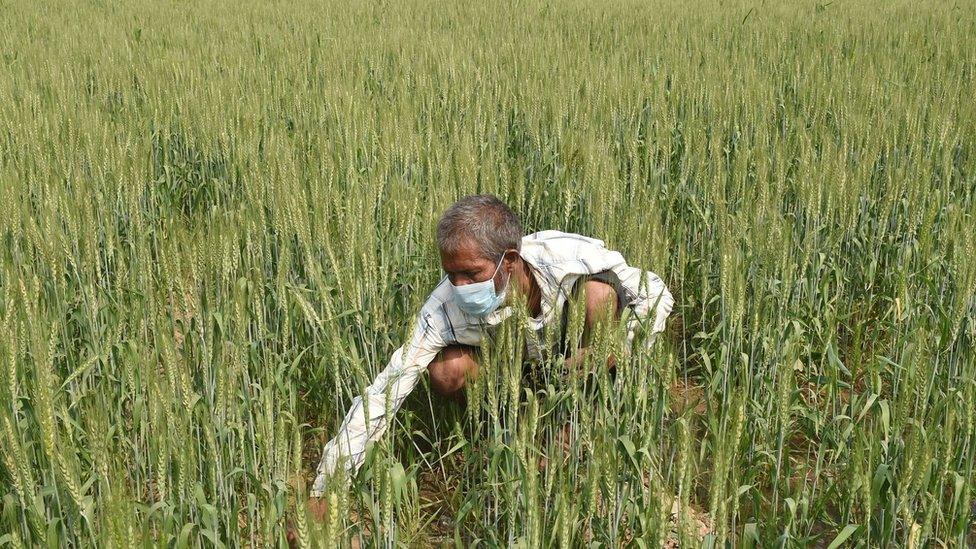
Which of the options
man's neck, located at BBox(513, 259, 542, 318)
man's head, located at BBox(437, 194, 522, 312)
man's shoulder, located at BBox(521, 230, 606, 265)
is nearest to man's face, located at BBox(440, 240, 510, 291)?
man's head, located at BBox(437, 194, 522, 312)

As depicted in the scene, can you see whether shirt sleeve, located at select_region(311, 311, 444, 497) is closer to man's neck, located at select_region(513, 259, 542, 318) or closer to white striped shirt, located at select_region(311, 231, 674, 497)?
white striped shirt, located at select_region(311, 231, 674, 497)

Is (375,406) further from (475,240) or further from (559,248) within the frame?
(559,248)

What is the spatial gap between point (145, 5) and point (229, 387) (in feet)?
29.4

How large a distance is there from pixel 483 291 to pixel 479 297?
21mm

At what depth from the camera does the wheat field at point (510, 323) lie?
6.15 ft

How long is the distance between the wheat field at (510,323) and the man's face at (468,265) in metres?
0.21

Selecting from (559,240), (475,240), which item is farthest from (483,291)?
A: (559,240)

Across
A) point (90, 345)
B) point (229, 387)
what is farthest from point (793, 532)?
point (90, 345)

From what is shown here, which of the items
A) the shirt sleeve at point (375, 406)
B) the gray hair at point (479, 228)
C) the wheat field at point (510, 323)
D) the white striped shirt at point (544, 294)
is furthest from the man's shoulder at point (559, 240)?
the shirt sleeve at point (375, 406)

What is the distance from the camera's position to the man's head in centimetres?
233

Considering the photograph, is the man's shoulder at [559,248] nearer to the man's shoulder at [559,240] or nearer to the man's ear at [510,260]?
the man's shoulder at [559,240]

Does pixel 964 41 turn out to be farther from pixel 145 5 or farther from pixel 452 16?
pixel 145 5

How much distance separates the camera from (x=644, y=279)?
2240mm

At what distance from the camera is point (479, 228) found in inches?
91.7
